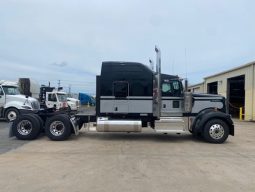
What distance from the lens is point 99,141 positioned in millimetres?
14234

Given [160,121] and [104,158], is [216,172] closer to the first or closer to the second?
[104,158]

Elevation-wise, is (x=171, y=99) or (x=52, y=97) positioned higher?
(x=52, y=97)

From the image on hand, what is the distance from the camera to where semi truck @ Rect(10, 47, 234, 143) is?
14336 mm

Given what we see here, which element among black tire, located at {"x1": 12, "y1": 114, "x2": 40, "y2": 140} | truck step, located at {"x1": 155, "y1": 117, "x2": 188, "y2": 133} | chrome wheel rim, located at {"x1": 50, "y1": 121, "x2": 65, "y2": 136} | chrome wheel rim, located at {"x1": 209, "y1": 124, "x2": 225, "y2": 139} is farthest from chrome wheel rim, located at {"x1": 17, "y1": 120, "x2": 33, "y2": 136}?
chrome wheel rim, located at {"x1": 209, "y1": 124, "x2": 225, "y2": 139}

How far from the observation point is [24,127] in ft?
47.8

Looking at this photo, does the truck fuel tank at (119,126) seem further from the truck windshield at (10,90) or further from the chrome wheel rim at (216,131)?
the truck windshield at (10,90)

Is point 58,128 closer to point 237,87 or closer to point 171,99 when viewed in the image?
point 171,99

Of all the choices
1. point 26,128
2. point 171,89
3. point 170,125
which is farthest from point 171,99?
point 26,128

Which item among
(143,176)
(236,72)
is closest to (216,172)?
(143,176)

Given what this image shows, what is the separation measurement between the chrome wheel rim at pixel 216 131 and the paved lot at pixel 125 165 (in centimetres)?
42

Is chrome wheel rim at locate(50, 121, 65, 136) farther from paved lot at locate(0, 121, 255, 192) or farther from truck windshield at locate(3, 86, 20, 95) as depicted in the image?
truck windshield at locate(3, 86, 20, 95)

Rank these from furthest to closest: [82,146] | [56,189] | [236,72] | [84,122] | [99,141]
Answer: [236,72] < [84,122] < [99,141] < [82,146] < [56,189]

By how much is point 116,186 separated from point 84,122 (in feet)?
28.2

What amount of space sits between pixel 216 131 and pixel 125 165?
20.0 feet
